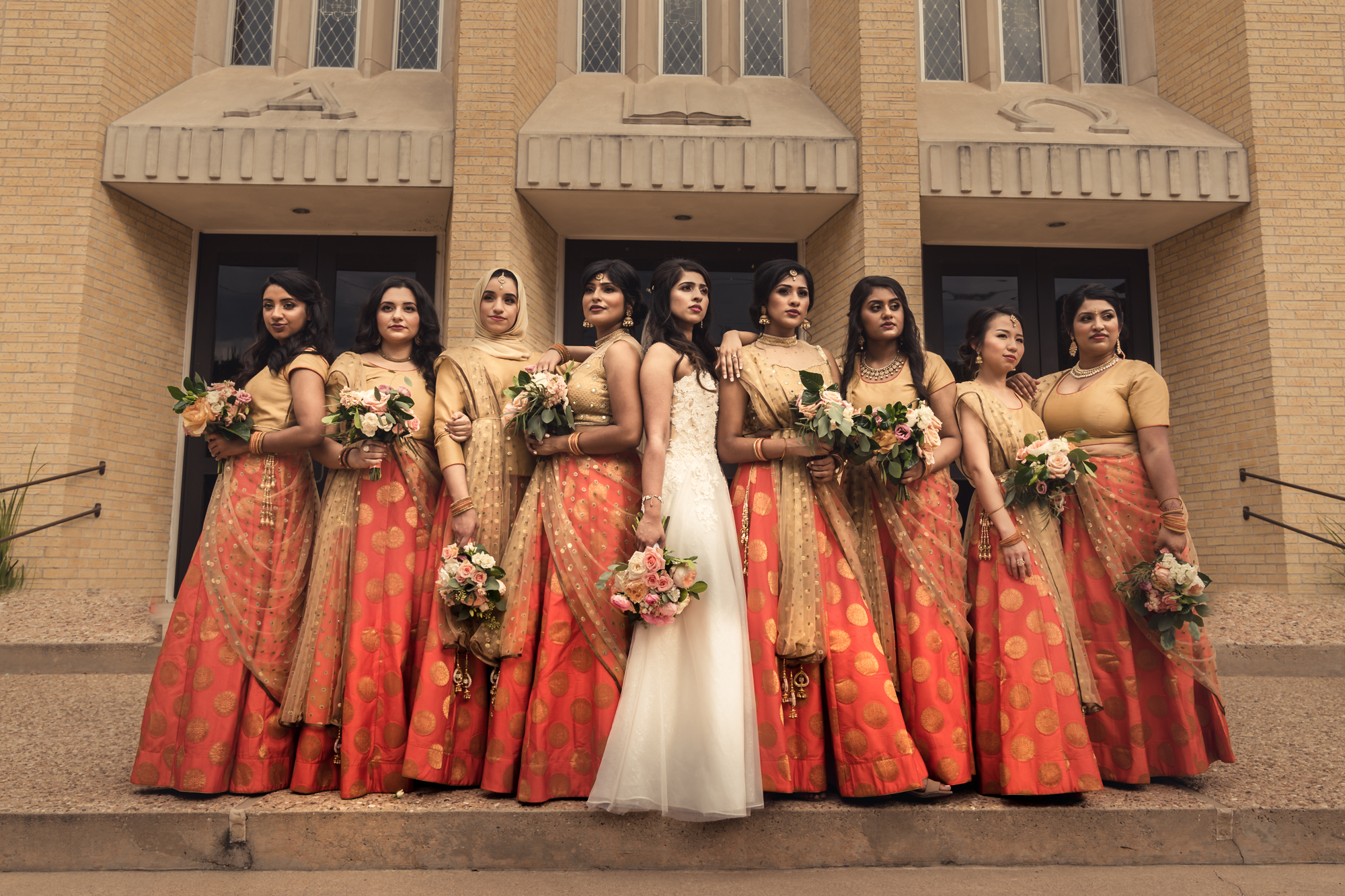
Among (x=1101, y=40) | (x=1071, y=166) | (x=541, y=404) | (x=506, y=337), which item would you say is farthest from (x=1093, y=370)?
(x=1101, y=40)

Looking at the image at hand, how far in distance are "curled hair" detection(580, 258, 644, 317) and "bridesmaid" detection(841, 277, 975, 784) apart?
3.10 ft

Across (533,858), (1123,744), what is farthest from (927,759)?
(533,858)

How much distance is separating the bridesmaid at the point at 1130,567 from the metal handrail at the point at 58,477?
26.3ft

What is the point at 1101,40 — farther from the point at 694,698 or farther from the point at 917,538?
the point at 694,698

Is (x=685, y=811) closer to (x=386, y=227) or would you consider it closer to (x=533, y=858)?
(x=533, y=858)

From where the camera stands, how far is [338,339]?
927 centimetres

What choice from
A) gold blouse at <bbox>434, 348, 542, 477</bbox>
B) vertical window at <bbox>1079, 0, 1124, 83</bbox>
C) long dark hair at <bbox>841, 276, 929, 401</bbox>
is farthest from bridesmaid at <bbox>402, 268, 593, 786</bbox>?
vertical window at <bbox>1079, 0, 1124, 83</bbox>

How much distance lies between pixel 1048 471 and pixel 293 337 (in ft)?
10.8

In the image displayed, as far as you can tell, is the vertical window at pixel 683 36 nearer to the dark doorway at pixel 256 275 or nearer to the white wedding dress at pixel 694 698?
the dark doorway at pixel 256 275

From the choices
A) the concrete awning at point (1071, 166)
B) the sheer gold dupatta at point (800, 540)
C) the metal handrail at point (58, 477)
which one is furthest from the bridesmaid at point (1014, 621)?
the metal handrail at point (58, 477)

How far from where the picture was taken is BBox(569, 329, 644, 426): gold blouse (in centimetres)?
348

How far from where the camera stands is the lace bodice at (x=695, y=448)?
331 centimetres

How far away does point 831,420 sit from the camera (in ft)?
10.6

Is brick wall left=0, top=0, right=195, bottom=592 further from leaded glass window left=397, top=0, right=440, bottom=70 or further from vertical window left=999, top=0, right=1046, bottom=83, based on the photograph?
vertical window left=999, top=0, right=1046, bottom=83
